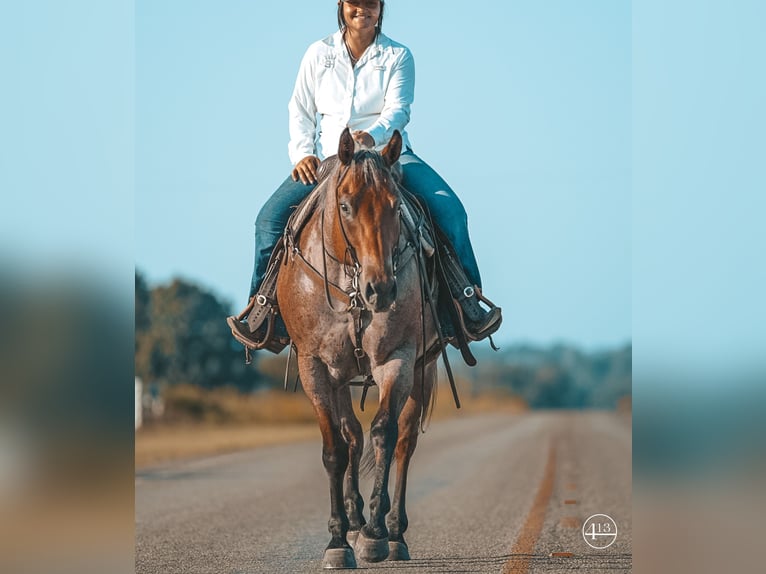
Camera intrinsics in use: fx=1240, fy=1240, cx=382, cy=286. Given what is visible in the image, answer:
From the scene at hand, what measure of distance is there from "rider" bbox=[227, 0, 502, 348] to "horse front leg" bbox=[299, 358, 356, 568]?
0.93 meters

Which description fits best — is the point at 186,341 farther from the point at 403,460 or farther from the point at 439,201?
the point at 439,201

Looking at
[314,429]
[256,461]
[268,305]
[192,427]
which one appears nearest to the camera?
[268,305]

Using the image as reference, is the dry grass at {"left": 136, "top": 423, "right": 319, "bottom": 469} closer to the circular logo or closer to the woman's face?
the circular logo

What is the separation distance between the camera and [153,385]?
39750 mm

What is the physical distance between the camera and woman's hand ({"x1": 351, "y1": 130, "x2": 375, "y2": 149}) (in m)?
8.88

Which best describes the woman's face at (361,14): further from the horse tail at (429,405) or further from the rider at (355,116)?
the horse tail at (429,405)

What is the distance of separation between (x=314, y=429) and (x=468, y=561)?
26.3 metres

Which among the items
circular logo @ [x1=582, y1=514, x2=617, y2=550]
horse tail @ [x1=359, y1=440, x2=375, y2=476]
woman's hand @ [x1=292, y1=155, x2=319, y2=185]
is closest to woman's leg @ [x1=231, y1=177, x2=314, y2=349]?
woman's hand @ [x1=292, y1=155, x2=319, y2=185]

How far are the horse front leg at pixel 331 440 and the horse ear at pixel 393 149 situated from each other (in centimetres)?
163

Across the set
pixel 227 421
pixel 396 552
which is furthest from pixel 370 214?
pixel 227 421

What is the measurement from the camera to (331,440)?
9.24 metres

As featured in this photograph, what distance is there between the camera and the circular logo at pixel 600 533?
33.7ft
